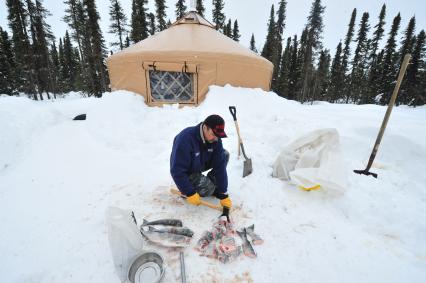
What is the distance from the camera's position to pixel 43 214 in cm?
185

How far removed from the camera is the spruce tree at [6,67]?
1714 centimetres

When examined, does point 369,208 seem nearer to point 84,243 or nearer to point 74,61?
point 84,243

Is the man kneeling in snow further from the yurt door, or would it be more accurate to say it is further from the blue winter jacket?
the yurt door

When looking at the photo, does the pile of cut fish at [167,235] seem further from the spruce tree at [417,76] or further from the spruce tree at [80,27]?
the spruce tree at [417,76]

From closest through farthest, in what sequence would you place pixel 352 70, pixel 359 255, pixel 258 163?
1. pixel 359 255
2. pixel 258 163
3. pixel 352 70

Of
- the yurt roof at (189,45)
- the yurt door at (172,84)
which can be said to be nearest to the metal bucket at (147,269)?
the yurt door at (172,84)

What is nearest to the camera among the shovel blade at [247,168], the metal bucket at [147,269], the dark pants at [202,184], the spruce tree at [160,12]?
the metal bucket at [147,269]

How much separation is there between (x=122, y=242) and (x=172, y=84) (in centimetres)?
472

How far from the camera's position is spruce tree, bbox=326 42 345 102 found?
76.3 feet

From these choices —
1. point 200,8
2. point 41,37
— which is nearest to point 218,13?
point 200,8

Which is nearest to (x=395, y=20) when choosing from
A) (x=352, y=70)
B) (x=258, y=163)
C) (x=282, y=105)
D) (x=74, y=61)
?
(x=352, y=70)

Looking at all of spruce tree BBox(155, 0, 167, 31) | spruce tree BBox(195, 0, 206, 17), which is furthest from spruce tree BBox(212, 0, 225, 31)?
spruce tree BBox(155, 0, 167, 31)

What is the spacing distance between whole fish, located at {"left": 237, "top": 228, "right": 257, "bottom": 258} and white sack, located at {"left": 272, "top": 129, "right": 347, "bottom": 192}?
92cm

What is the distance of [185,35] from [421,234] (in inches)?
252
